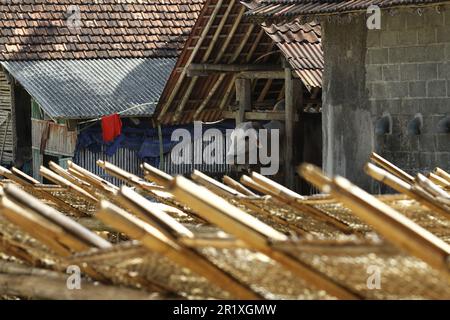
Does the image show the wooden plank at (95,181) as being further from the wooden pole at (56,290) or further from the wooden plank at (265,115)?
the wooden plank at (265,115)

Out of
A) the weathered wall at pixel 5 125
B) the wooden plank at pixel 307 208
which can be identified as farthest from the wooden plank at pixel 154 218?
the weathered wall at pixel 5 125

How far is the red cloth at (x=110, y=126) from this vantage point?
20.2 m

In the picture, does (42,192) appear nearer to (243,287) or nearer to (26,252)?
(26,252)

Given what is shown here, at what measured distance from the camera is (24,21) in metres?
22.0

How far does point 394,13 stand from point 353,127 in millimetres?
1532

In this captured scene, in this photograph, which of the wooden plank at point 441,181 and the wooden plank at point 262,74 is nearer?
the wooden plank at point 441,181

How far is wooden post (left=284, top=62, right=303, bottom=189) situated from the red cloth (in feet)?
12.6

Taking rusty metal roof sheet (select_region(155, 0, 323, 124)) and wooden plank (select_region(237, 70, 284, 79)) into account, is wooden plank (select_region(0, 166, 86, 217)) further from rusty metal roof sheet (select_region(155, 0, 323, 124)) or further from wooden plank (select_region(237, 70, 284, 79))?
wooden plank (select_region(237, 70, 284, 79))

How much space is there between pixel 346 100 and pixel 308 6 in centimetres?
131

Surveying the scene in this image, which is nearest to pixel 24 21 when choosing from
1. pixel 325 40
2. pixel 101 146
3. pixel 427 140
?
pixel 101 146

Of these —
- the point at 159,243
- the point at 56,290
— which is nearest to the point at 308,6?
the point at 56,290

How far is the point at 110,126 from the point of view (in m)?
20.2

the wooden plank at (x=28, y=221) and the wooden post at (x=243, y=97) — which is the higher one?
the wooden post at (x=243, y=97)

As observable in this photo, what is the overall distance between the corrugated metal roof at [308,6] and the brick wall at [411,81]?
25.2 inches
